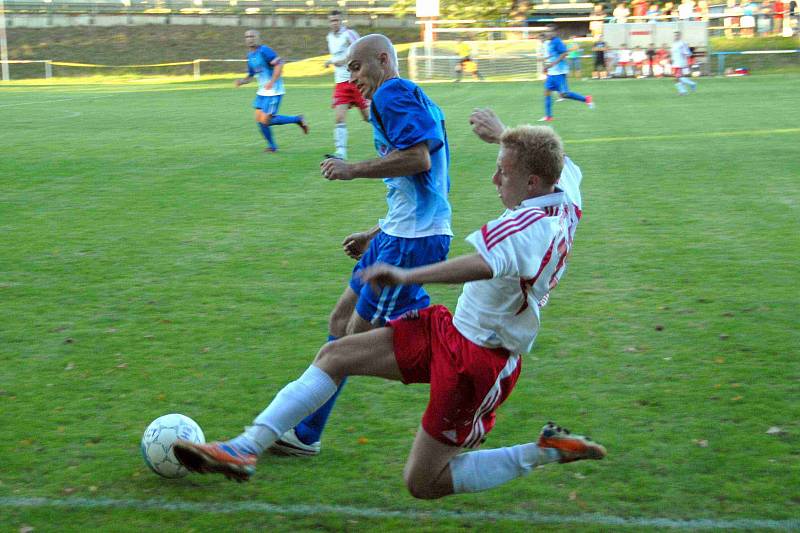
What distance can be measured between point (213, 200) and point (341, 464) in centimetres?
778

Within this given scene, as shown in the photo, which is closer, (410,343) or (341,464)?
(410,343)

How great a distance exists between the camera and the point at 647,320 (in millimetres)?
6914

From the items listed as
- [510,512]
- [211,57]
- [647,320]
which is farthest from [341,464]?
[211,57]

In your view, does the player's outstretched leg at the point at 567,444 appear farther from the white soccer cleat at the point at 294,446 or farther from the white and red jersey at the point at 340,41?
the white and red jersey at the point at 340,41

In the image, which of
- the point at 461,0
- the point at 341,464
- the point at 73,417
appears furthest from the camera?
the point at 461,0

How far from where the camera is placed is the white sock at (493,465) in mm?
3887

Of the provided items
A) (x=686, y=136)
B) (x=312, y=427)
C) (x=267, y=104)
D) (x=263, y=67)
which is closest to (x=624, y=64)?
(x=686, y=136)

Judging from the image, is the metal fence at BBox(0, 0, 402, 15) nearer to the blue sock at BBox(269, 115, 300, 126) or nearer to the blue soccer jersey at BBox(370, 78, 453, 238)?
the blue sock at BBox(269, 115, 300, 126)

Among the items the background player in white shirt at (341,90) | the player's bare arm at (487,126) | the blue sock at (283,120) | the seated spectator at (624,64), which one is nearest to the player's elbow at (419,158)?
the player's bare arm at (487,126)

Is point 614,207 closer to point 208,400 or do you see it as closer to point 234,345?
point 234,345

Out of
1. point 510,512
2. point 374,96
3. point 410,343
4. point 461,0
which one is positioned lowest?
point 510,512

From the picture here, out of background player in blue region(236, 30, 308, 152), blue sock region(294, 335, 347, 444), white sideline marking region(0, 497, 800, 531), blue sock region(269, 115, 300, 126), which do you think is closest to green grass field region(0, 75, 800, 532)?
white sideline marking region(0, 497, 800, 531)

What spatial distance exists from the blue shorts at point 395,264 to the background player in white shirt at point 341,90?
25.6ft

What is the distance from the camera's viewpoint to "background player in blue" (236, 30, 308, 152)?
53.7 ft
